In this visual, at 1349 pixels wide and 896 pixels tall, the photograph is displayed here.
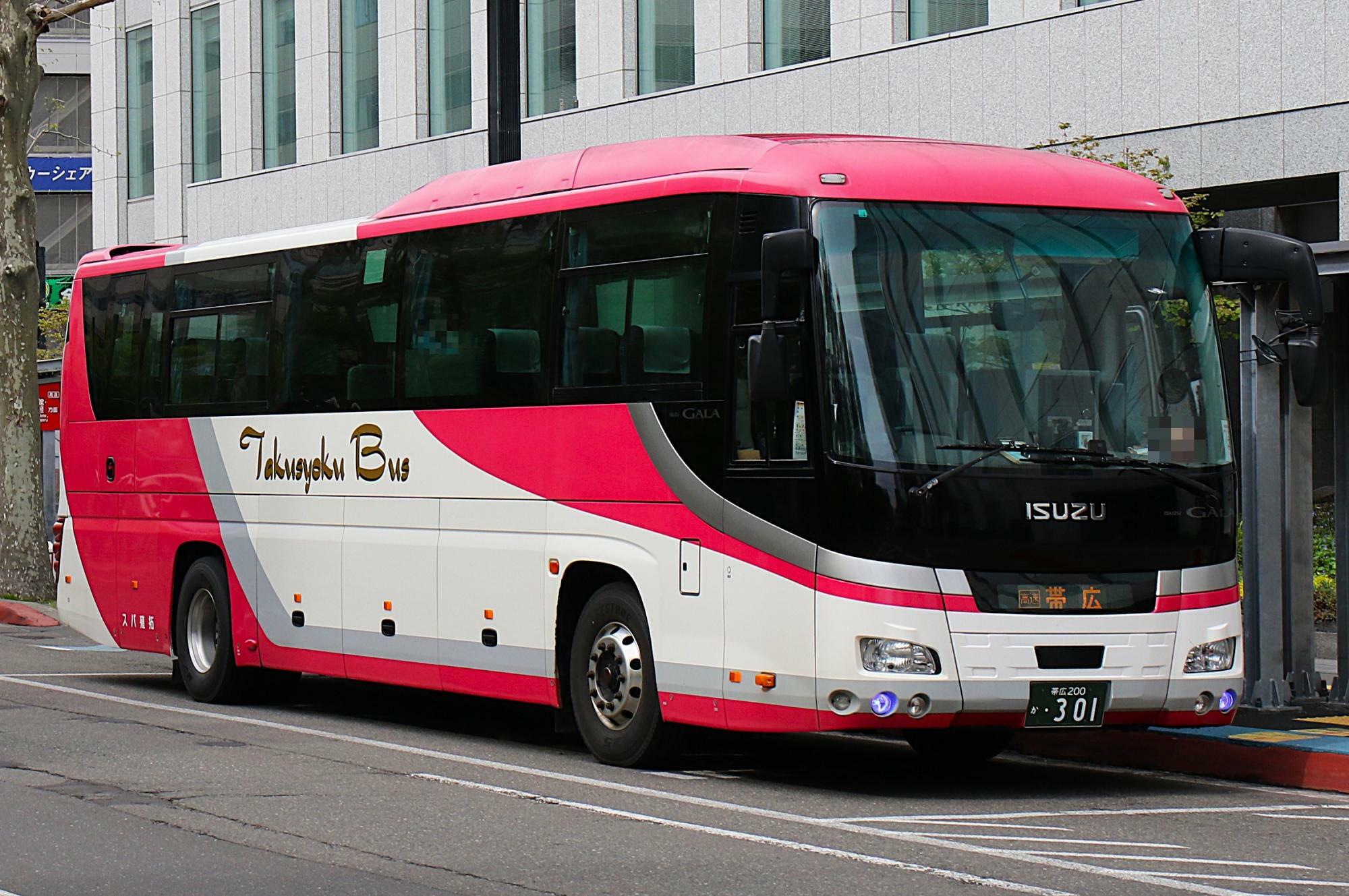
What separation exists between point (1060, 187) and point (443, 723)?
6.04 m

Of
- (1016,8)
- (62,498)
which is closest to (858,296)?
(62,498)

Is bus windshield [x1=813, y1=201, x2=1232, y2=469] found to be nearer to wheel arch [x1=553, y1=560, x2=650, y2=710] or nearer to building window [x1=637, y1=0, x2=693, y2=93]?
wheel arch [x1=553, y1=560, x2=650, y2=710]

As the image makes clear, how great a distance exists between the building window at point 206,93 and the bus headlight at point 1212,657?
105 ft

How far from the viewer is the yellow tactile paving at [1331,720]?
1309cm

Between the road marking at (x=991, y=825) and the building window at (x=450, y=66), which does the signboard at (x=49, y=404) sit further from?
the road marking at (x=991, y=825)

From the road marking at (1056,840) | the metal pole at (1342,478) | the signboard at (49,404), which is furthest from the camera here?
the signboard at (49,404)

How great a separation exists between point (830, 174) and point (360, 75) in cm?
2636

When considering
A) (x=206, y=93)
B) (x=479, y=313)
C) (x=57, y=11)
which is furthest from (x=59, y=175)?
(x=479, y=313)

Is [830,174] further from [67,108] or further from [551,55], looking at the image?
[67,108]

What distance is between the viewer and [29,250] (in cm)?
2722

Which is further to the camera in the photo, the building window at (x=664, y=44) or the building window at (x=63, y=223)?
the building window at (x=63, y=223)

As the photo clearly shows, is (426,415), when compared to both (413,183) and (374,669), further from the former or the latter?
(413,183)

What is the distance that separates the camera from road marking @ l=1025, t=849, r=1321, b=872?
8750 millimetres

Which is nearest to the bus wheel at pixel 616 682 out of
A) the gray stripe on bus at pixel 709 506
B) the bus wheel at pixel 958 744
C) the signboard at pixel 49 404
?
the gray stripe on bus at pixel 709 506
